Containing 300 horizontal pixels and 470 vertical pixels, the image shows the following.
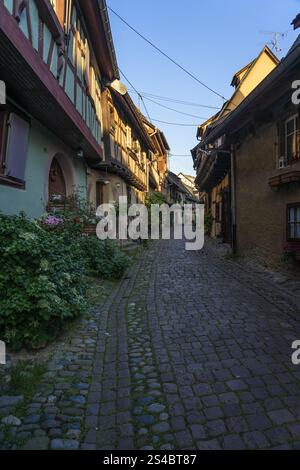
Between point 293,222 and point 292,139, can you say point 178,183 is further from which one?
point 293,222

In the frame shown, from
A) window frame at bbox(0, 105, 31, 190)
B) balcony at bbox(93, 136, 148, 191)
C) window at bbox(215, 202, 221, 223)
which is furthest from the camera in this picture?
window at bbox(215, 202, 221, 223)

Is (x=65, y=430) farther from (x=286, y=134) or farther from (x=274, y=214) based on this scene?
(x=286, y=134)

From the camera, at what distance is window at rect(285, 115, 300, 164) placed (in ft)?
21.8

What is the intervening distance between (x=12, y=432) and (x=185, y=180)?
5782cm

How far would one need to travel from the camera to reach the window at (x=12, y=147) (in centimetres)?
507

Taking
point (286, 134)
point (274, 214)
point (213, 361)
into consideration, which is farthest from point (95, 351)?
point (286, 134)

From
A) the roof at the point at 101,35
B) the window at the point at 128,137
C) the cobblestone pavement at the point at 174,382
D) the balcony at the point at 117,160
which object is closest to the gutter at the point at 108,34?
the roof at the point at 101,35

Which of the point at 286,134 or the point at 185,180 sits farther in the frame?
the point at 185,180

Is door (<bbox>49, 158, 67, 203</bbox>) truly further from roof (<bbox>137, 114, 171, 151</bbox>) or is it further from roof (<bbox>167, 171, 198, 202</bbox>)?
roof (<bbox>167, 171, 198, 202</bbox>)

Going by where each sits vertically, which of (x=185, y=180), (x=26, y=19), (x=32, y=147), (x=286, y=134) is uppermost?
(x=185, y=180)

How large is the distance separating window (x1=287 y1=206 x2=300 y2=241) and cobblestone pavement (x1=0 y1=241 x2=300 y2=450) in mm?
2096

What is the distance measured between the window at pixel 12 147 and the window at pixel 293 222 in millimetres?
5388

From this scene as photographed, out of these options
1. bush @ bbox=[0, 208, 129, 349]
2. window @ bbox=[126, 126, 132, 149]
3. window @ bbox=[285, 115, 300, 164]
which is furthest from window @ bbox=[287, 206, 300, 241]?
window @ bbox=[126, 126, 132, 149]

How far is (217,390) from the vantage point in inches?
104
